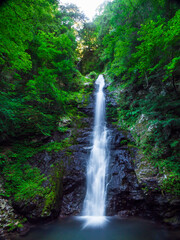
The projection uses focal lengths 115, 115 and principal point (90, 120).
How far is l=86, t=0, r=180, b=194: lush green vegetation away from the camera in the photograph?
4.23 meters

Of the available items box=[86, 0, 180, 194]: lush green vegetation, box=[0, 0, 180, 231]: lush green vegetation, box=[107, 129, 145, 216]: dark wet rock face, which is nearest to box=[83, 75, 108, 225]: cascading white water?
box=[107, 129, 145, 216]: dark wet rock face

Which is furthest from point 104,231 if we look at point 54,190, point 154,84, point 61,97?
point 154,84

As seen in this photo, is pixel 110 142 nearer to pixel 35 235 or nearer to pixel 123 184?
pixel 123 184

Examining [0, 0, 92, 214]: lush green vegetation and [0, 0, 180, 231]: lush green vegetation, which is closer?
[0, 0, 92, 214]: lush green vegetation

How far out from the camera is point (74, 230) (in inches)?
147

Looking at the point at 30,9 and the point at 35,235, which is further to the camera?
the point at 30,9

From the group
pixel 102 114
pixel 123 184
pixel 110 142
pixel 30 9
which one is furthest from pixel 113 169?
pixel 30 9

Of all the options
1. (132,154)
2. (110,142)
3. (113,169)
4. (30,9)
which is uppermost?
(30,9)

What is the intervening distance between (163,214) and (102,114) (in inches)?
270

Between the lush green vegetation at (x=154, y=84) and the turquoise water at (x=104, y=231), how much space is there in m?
1.32

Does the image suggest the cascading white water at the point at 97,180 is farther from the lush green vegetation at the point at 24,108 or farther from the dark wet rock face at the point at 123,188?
the lush green vegetation at the point at 24,108

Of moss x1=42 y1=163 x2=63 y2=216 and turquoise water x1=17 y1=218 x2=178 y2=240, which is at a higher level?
moss x1=42 y1=163 x2=63 y2=216

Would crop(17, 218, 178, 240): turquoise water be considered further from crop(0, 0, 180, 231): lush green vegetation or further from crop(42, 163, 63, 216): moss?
crop(0, 0, 180, 231): lush green vegetation

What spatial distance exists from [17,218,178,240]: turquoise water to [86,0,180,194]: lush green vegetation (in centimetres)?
132
